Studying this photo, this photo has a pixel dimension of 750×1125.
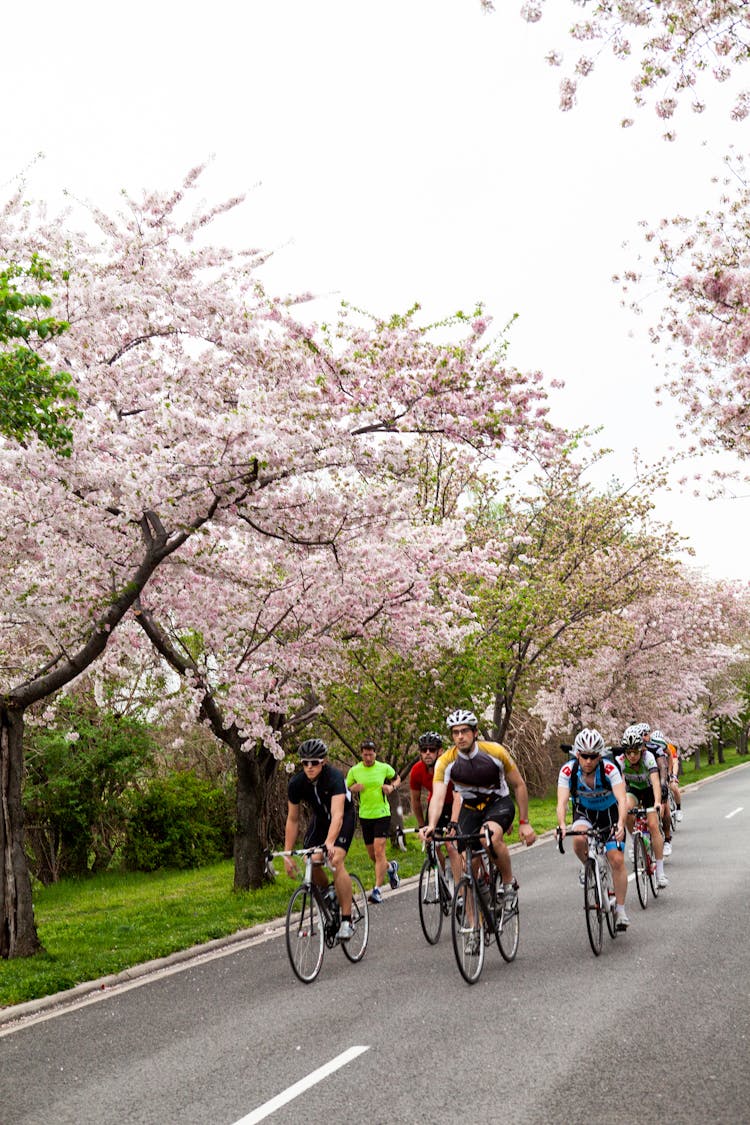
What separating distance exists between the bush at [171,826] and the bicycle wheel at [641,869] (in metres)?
13.0

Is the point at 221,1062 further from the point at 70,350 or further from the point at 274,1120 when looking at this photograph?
the point at 70,350

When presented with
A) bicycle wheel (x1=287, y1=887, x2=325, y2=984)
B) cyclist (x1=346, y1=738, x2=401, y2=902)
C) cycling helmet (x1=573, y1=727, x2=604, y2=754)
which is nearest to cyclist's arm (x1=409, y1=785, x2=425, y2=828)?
cyclist (x1=346, y1=738, x2=401, y2=902)

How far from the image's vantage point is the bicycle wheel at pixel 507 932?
845 centimetres

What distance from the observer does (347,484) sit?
1268 centimetres

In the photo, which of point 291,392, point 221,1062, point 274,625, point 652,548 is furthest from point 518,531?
point 221,1062

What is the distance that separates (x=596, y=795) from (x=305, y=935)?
3.02 metres

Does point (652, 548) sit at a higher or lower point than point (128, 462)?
higher

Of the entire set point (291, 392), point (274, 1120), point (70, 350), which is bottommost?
point (274, 1120)

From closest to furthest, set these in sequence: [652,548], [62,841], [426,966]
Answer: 1. [426,966]
2. [62,841]
3. [652,548]

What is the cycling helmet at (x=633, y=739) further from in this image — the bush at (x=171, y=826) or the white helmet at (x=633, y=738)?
the bush at (x=171, y=826)

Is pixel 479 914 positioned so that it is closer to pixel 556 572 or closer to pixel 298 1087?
pixel 298 1087

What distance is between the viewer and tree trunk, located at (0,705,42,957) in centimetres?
1046

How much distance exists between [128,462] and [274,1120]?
6.84m

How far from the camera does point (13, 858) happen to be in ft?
34.9
